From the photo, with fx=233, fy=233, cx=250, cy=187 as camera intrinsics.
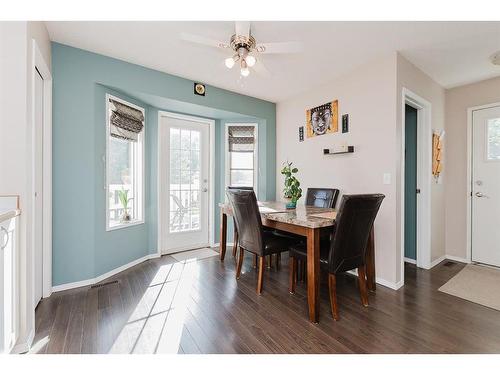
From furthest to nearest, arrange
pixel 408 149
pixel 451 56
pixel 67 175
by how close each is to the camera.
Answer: pixel 408 149 → pixel 451 56 → pixel 67 175

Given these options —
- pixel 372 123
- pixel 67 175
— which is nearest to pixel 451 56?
pixel 372 123

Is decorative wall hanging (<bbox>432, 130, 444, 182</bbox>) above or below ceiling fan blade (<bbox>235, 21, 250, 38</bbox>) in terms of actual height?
below

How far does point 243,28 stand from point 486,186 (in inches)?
135

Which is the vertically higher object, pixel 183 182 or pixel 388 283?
pixel 183 182

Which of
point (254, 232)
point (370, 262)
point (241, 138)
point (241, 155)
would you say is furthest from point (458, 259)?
point (241, 138)

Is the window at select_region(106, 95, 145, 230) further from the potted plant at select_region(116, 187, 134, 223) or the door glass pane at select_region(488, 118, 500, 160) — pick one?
the door glass pane at select_region(488, 118, 500, 160)

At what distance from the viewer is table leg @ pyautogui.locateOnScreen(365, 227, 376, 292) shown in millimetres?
2170

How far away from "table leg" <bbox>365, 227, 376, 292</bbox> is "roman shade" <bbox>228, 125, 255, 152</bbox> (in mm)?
2337

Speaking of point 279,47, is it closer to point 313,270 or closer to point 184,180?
point 313,270

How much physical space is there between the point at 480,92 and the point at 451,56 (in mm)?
1054

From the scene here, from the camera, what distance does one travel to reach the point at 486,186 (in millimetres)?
2914

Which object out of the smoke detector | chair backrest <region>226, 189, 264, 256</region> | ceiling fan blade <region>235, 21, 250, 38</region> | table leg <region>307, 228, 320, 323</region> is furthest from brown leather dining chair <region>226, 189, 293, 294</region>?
the smoke detector

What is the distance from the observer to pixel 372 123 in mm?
2492

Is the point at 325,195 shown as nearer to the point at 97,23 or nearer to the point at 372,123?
the point at 372,123
